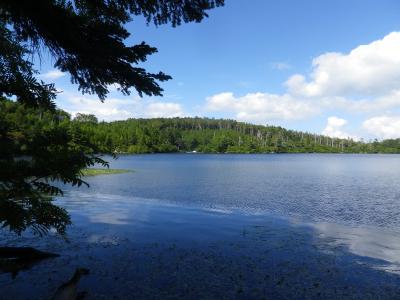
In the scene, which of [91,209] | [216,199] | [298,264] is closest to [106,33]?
[298,264]

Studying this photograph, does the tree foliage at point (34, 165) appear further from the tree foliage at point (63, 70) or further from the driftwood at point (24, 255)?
the driftwood at point (24, 255)

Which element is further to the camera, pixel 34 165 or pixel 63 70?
pixel 63 70

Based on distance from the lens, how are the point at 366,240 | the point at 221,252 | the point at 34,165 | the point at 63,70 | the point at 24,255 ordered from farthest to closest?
the point at 366,240 < the point at 221,252 < the point at 24,255 < the point at 63,70 < the point at 34,165

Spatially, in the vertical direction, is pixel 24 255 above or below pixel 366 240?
above

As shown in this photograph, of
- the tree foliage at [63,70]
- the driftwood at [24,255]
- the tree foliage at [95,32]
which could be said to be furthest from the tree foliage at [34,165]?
the driftwood at [24,255]

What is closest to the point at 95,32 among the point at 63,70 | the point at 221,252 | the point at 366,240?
the point at 63,70

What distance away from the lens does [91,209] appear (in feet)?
108

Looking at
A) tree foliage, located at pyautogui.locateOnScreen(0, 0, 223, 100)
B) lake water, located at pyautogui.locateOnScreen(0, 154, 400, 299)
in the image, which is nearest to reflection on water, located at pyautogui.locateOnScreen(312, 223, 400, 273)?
lake water, located at pyautogui.locateOnScreen(0, 154, 400, 299)

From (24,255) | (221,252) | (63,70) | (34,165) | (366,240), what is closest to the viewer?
(34,165)

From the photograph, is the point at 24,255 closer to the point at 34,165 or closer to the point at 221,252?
the point at 221,252

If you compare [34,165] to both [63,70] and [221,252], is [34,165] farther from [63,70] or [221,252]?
[221,252]

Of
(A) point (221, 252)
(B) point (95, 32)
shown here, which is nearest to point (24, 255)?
(A) point (221, 252)

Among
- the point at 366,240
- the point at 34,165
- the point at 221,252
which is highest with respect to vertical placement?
the point at 34,165

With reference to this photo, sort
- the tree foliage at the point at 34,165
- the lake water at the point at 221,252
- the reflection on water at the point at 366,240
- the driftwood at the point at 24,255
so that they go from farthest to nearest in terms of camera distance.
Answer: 1. the reflection on water at the point at 366,240
2. the driftwood at the point at 24,255
3. the lake water at the point at 221,252
4. the tree foliage at the point at 34,165
